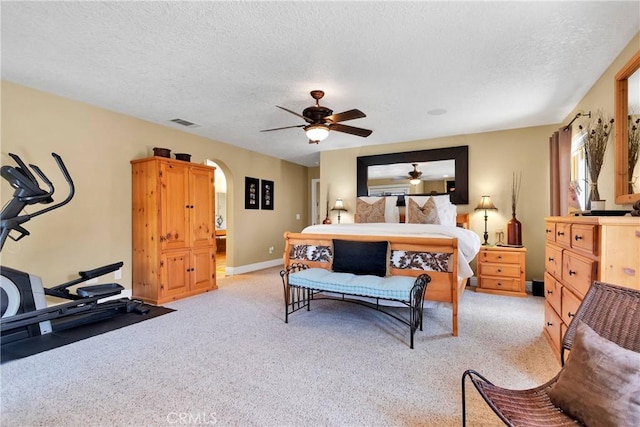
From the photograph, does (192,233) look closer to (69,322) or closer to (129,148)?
(129,148)

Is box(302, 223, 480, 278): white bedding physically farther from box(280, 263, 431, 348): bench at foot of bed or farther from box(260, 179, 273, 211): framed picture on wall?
box(260, 179, 273, 211): framed picture on wall

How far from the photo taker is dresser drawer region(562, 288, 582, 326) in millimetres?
2045

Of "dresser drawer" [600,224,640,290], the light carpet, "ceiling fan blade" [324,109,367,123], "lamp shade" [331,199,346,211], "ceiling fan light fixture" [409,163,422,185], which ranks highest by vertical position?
"ceiling fan blade" [324,109,367,123]

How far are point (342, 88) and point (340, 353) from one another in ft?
8.58

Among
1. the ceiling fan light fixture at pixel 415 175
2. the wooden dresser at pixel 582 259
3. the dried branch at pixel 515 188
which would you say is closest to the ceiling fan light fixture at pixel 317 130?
the wooden dresser at pixel 582 259

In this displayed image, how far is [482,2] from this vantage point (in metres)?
1.94

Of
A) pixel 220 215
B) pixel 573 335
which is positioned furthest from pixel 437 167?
pixel 220 215

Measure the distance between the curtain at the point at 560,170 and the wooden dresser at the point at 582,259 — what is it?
136cm

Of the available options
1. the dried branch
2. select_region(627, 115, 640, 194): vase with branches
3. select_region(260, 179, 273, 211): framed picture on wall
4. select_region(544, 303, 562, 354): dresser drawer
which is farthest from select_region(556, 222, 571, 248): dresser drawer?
select_region(260, 179, 273, 211): framed picture on wall

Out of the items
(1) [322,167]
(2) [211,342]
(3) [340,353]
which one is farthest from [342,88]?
(1) [322,167]

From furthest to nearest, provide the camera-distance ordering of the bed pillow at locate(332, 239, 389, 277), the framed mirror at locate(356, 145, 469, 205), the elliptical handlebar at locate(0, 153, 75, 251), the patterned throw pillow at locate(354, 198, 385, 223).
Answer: the patterned throw pillow at locate(354, 198, 385, 223), the framed mirror at locate(356, 145, 469, 205), the bed pillow at locate(332, 239, 389, 277), the elliptical handlebar at locate(0, 153, 75, 251)

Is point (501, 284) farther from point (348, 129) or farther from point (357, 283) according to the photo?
point (348, 129)

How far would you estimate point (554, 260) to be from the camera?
260cm

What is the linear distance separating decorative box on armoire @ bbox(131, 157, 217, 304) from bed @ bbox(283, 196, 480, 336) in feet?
5.28
